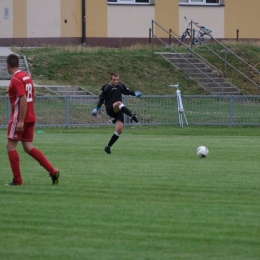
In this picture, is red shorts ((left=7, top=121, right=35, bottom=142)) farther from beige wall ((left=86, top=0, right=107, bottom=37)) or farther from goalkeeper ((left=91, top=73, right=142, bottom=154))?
beige wall ((left=86, top=0, right=107, bottom=37))

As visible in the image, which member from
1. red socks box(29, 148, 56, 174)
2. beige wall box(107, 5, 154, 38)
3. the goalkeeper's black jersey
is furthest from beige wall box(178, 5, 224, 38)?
red socks box(29, 148, 56, 174)

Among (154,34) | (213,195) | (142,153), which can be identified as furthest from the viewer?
(154,34)

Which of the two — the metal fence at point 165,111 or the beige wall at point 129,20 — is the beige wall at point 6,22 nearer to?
the beige wall at point 129,20

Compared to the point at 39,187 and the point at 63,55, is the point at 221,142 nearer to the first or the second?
the point at 39,187

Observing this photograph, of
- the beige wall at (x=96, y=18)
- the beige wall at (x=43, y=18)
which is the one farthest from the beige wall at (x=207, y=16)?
the beige wall at (x=43, y=18)

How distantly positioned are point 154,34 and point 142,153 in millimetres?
Answer: 26071

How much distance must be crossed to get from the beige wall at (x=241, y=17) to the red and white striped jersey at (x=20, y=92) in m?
35.8

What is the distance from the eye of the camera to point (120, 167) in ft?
51.6

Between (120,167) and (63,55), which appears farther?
(63,55)

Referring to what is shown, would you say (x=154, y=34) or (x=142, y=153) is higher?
(x=154, y=34)

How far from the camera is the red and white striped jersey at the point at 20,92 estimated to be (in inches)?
477

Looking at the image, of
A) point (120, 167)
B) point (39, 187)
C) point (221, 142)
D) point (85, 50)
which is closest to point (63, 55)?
point (85, 50)

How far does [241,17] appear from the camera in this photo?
47219 mm

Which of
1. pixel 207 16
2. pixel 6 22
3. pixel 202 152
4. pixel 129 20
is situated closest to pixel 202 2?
pixel 207 16
